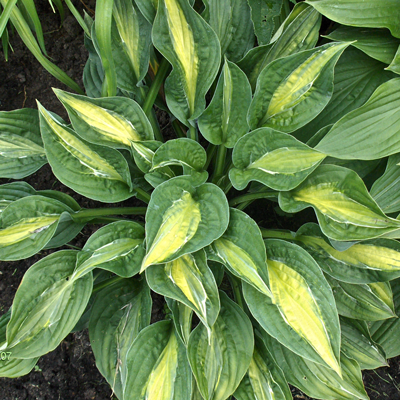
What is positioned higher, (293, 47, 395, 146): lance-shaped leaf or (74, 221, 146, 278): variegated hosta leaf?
(293, 47, 395, 146): lance-shaped leaf

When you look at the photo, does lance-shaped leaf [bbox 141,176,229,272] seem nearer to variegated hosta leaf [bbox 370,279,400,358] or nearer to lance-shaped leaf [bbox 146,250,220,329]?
lance-shaped leaf [bbox 146,250,220,329]

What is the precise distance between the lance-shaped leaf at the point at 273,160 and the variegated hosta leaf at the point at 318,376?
0.46 m

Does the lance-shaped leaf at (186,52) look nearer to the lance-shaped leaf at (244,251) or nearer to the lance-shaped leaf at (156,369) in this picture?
the lance-shaped leaf at (244,251)

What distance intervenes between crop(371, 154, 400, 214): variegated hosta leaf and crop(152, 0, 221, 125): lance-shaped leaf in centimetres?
51

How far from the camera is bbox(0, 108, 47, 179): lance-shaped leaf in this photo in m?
1.08

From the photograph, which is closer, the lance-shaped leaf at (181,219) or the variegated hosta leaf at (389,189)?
the lance-shaped leaf at (181,219)

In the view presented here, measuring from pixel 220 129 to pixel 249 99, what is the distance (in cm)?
12

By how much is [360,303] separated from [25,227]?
0.93 m

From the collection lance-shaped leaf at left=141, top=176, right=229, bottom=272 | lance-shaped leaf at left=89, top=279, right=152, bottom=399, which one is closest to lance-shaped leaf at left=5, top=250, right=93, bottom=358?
lance-shaped leaf at left=89, top=279, right=152, bottom=399

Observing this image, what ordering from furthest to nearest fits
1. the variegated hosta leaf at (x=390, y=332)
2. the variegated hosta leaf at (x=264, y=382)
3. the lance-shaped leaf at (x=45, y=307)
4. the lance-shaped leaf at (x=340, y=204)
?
the variegated hosta leaf at (x=390, y=332) < the variegated hosta leaf at (x=264, y=382) < the lance-shaped leaf at (x=45, y=307) < the lance-shaped leaf at (x=340, y=204)

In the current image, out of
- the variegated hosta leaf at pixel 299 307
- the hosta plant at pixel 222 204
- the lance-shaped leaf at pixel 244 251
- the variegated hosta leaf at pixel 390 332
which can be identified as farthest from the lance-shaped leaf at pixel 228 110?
the variegated hosta leaf at pixel 390 332

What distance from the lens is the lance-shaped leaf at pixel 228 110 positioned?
0.94 meters

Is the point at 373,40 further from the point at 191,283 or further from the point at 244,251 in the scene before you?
the point at 191,283

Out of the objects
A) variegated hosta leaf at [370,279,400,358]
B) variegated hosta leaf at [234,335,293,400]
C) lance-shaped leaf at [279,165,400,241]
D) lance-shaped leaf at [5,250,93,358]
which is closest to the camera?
lance-shaped leaf at [279,165,400,241]
